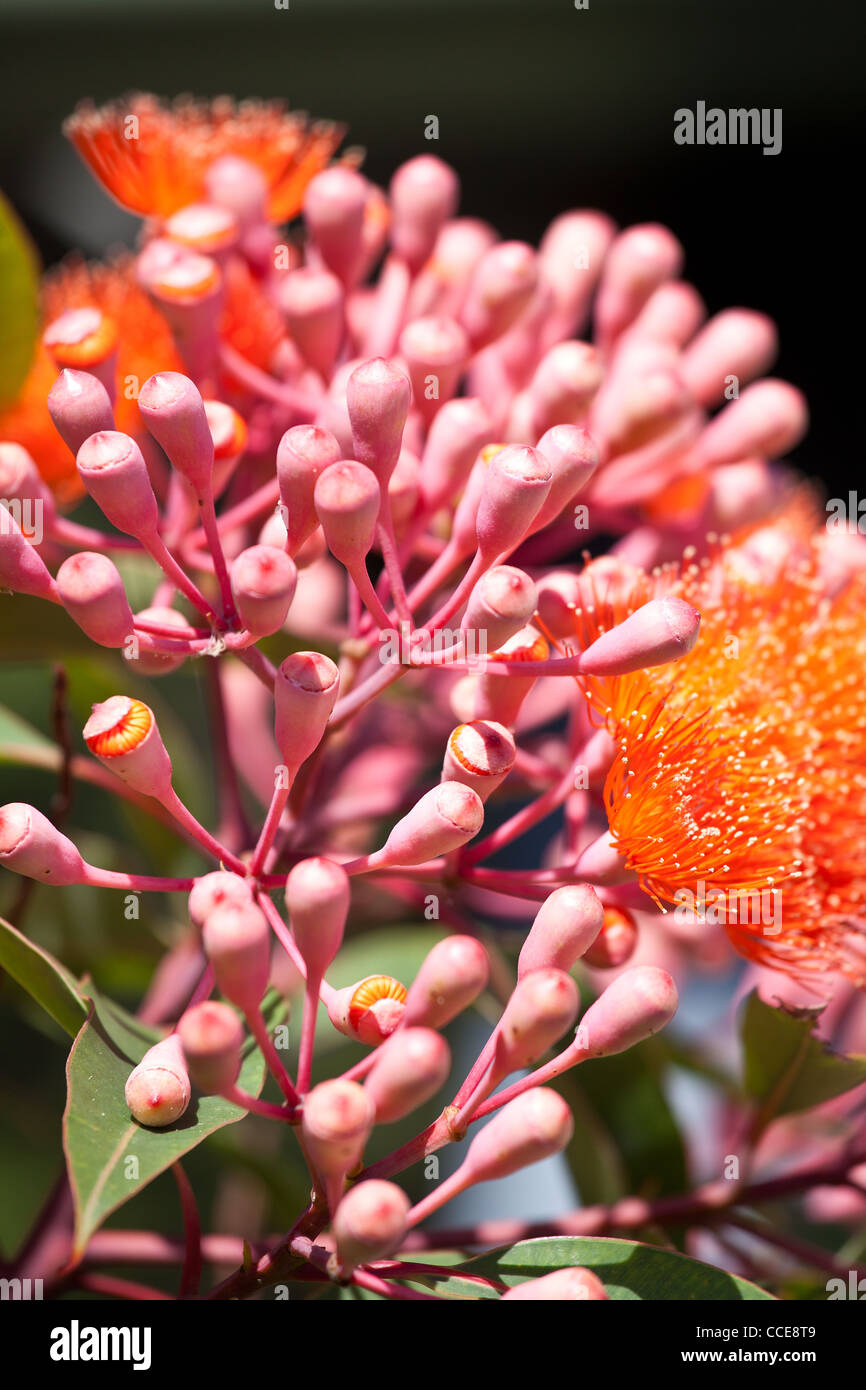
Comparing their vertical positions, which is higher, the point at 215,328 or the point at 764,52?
A: the point at 764,52

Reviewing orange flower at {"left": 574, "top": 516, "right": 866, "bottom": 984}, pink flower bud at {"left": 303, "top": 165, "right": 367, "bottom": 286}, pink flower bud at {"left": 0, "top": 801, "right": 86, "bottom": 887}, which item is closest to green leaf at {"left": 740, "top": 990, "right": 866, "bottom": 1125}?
orange flower at {"left": 574, "top": 516, "right": 866, "bottom": 984}

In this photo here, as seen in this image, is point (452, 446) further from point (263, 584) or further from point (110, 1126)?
point (110, 1126)

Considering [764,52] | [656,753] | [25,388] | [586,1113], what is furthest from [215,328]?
[764,52]

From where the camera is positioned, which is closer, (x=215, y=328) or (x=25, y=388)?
(x=215, y=328)

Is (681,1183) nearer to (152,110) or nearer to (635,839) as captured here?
(635,839)

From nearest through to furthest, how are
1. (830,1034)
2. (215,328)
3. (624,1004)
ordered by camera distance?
(624,1004), (215,328), (830,1034)

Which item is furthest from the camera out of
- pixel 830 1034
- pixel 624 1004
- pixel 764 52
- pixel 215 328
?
pixel 764 52

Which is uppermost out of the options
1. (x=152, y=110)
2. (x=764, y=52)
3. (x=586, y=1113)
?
(x=764, y=52)
